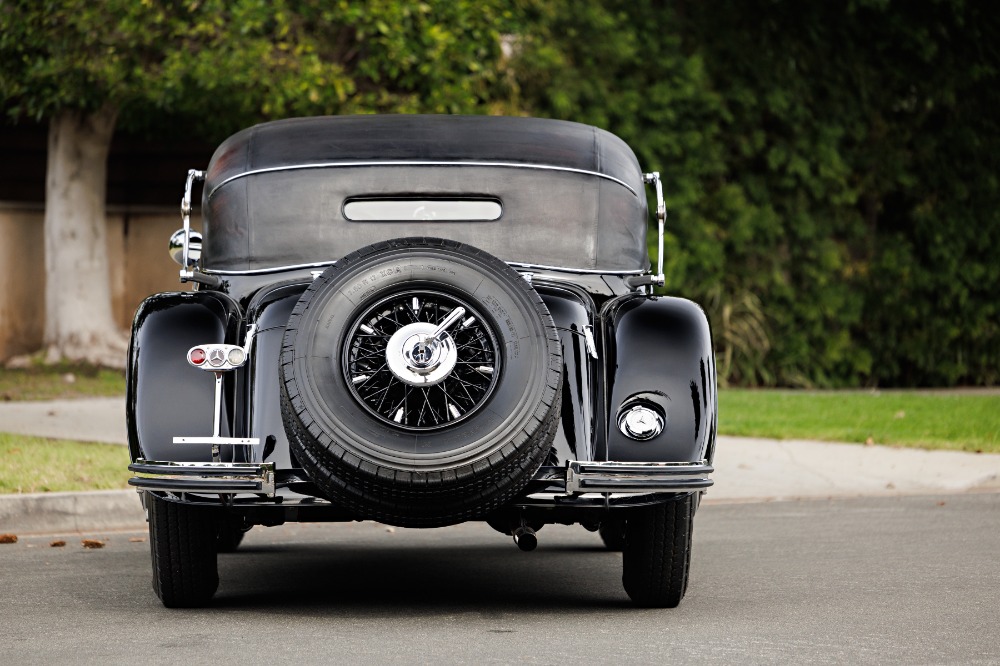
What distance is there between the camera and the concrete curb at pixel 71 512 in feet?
28.5

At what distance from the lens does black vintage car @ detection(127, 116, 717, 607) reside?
18.0 ft

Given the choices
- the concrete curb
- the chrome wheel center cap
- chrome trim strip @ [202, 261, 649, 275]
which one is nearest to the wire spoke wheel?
the chrome wheel center cap

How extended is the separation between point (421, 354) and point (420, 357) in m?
0.01

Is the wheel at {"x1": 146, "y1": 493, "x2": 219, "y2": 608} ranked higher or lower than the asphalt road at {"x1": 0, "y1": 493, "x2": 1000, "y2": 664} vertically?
higher

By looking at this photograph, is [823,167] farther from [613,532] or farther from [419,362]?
[419,362]

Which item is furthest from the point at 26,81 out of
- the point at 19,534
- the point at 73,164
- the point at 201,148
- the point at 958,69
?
the point at 958,69

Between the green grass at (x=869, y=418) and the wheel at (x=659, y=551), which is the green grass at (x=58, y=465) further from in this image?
the green grass at (x=869, y=418)

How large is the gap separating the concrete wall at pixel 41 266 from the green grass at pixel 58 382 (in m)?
1.20

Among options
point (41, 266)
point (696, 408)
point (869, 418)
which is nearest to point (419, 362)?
point (696, 408)

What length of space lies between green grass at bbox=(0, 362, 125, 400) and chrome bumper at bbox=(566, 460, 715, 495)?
35.7 feet

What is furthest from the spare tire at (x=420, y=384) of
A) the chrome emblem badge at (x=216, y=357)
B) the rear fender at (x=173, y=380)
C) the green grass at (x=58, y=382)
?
the green grass at (x=58, y=382)

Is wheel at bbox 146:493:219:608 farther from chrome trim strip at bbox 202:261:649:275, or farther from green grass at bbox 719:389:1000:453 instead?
green grass at bbox 719:389:1000:453

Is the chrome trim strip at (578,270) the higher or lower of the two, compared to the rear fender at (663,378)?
higher

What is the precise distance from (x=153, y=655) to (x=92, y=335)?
13054mm
